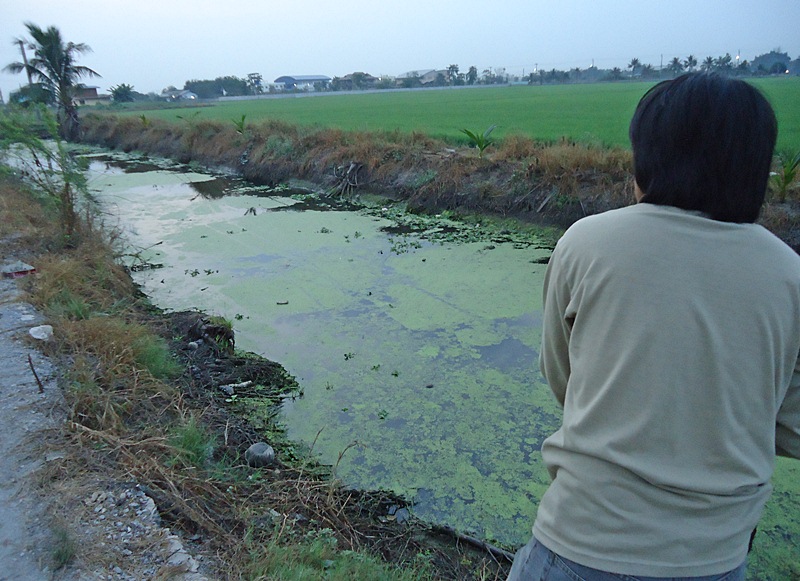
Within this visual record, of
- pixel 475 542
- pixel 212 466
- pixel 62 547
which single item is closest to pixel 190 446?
pixel 212 466

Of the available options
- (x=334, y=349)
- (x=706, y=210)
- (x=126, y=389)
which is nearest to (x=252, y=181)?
(x=334, y=349)

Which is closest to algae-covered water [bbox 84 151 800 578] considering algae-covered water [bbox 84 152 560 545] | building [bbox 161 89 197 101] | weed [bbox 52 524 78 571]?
algae-covered water [bbox 84 152 560 545]

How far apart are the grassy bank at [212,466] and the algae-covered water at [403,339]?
0.52 ft

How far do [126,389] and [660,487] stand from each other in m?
2.25

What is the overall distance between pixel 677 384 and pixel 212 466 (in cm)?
182

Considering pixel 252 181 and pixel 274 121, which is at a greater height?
pixel 274 121

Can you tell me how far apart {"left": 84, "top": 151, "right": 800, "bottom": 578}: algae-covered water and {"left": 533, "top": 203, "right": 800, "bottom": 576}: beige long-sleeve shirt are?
135 cm

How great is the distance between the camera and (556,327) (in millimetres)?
796

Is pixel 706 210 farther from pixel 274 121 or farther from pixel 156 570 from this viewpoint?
pixel 274 121

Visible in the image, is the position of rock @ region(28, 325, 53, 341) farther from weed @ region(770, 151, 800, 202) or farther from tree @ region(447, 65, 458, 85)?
tree @ region(447, 65, 458, 85)

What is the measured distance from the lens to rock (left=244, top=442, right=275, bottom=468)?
221cm

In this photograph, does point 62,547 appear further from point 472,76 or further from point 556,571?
point 472,76

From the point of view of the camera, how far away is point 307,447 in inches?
96.0

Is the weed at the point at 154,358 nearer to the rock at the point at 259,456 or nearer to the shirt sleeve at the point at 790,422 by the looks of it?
the rock at the point at 259,456
